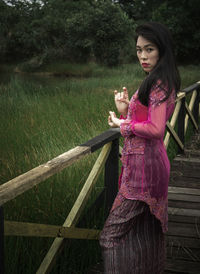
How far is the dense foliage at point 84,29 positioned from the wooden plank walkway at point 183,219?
22153 mm

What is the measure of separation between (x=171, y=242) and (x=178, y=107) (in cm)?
255

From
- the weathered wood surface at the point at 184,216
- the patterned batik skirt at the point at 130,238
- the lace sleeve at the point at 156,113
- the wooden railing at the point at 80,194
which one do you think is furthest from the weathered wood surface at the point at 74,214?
the weathered wood surface at the point at 184,216

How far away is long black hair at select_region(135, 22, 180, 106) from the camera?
5.95 ft

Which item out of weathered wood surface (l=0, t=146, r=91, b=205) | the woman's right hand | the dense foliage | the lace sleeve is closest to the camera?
weathered wood surface (l=0, t=146, r=91, b=205)

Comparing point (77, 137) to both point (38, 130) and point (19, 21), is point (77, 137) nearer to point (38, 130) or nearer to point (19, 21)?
point (38, 130)

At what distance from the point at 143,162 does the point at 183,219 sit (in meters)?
1.52

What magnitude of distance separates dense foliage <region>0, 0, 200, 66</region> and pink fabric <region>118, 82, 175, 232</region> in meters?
Answer: 24.5

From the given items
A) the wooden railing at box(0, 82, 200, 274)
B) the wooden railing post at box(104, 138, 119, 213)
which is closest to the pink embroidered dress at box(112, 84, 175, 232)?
the wooden railing at box(0, 82, 200, 274)

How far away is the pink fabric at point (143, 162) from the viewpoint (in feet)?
6.16

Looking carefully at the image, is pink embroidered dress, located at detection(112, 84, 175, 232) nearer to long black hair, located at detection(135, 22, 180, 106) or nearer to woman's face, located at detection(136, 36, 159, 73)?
long black hair, located at detection(135, 22, 180, 106)

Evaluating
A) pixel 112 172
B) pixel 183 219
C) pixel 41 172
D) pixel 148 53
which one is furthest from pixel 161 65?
pixel 183 219

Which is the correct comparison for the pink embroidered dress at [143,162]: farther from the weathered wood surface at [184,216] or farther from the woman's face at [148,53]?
the weathered wood surface at [184,216]

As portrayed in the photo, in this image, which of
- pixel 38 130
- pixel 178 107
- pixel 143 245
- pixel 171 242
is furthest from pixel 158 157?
pixel 38 130

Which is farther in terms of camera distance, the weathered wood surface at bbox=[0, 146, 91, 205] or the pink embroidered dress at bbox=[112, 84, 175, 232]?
the pink embroidered dress at bbox=[112, 84, 175, 232]
